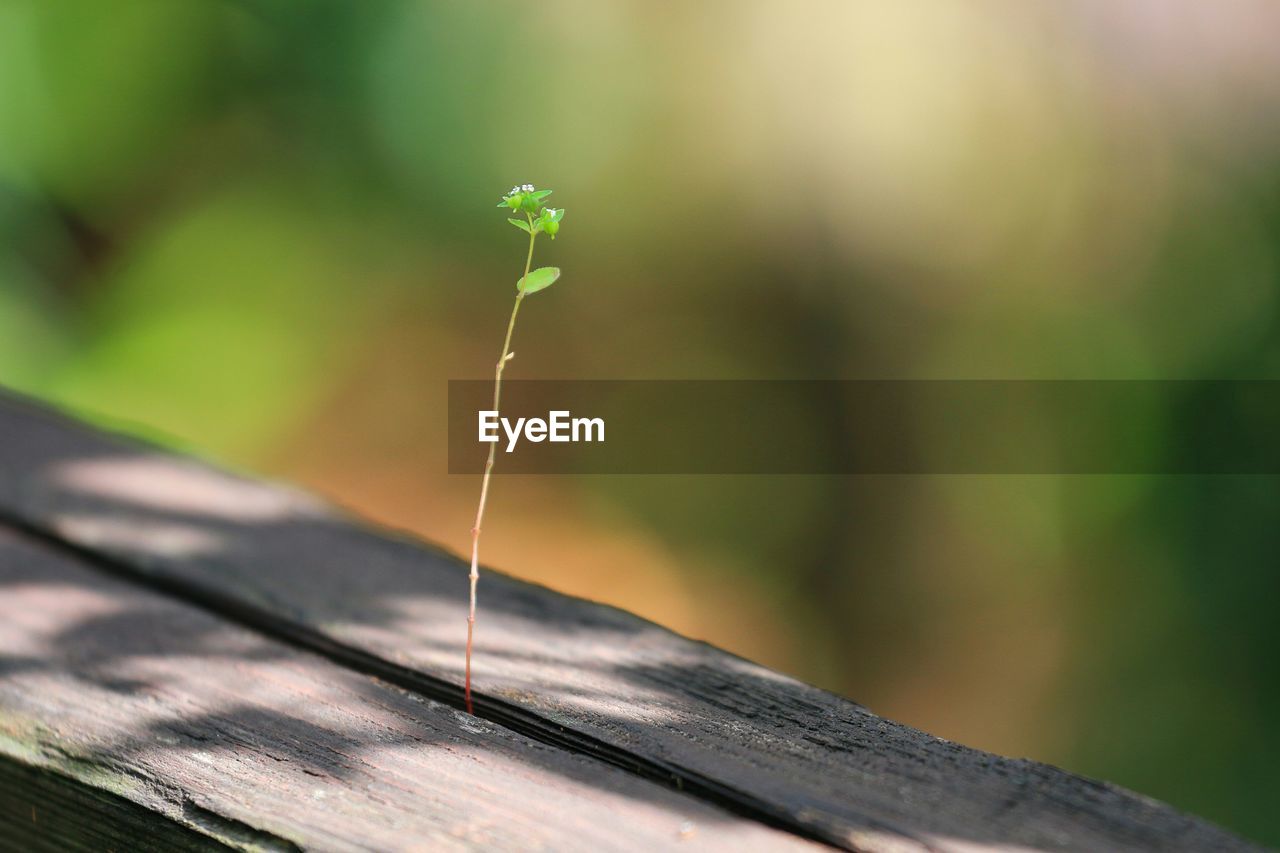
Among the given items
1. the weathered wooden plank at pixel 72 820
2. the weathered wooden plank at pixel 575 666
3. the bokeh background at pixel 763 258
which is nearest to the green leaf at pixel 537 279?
the weathered wooden plank at pixel 575 666

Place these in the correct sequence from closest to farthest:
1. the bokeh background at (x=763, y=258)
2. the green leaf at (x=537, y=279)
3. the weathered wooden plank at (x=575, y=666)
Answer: the weathered wooden plank at (x=575, y=666)
the green leaf at (x=537, y=279)
the bokeh background at (x=763, y=258)

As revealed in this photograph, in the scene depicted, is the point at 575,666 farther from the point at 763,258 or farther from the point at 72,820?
the point at 763,258

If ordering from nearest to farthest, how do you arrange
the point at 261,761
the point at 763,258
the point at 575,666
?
1. the point at 261,761
2. the point at 575,666
3. the point at 763,258

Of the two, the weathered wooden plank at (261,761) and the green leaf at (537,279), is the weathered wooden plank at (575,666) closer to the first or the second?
the weathered wooden plank at (261,761)

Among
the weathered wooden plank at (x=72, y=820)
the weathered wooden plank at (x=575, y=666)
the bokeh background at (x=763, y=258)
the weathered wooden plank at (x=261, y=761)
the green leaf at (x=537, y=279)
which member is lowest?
the weathered wooden plank at (x=72, y=820)

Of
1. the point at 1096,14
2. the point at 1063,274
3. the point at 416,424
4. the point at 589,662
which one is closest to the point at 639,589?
the point at 416,424

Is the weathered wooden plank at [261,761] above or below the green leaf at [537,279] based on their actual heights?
below

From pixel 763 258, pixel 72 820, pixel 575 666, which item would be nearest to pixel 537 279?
pixel 575 666
